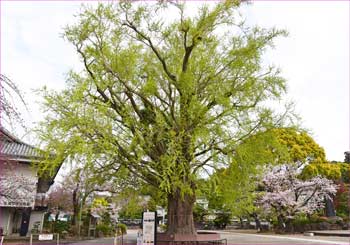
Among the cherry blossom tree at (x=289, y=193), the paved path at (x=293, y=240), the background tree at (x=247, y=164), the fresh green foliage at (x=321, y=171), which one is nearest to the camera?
the background tree at (x=247, y=164)

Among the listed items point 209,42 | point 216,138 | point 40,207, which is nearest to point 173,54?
point 209,42

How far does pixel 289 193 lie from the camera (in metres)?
27.4

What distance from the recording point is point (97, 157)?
11797mm

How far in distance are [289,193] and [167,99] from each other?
17633 millimetres

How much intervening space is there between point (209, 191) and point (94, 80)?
21.8ft

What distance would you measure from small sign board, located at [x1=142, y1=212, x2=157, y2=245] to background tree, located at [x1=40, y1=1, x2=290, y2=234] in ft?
4.65

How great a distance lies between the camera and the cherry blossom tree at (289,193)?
27.3 m

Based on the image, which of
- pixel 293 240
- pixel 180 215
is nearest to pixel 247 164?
pixel 180 215

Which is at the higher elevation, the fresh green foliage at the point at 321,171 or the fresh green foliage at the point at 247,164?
the fresh green foliage at the point at 321,171

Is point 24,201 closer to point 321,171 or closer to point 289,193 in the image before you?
point 289,193

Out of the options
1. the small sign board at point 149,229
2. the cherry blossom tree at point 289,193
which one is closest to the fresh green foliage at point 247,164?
the small sign board at point 149,229

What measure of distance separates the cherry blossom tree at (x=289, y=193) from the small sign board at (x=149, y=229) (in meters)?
18.9

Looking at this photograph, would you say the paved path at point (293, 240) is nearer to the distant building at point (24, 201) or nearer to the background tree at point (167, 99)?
the background tree at point (167, 99)

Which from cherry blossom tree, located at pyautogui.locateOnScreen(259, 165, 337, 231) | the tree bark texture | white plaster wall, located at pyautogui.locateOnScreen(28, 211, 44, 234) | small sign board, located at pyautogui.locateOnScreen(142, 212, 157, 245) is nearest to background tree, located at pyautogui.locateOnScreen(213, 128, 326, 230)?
the tree bark texture
